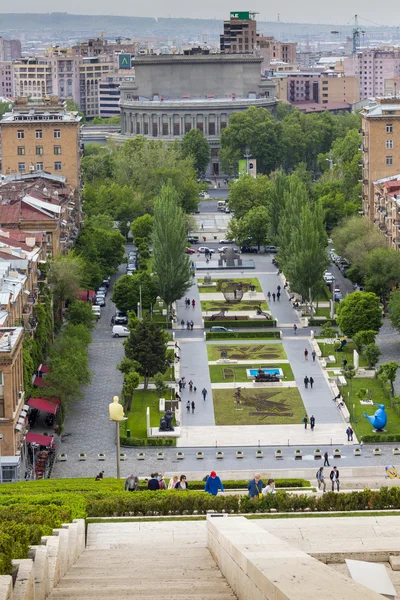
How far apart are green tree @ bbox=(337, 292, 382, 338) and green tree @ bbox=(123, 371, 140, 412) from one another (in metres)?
16.0

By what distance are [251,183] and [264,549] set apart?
11164 centimetres

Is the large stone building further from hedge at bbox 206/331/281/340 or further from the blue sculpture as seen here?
the blue sculpture

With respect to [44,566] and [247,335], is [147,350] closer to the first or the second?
[247,335]

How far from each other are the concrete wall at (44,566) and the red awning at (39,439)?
31.6m

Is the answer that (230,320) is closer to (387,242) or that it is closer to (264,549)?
(387,242)

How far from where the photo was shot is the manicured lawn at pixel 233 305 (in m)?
95.8

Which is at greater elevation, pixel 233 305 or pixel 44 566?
pixel 44 566

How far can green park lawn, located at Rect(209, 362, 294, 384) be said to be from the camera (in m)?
75.8

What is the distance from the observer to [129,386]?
6919cm

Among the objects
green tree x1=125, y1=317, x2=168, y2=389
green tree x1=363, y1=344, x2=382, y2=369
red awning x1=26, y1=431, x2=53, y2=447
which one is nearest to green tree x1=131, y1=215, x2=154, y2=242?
green tree x1=125, y1=317, x2=168, y2=389

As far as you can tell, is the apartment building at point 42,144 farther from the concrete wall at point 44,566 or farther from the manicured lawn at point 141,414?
the concrete wall at point 44,566

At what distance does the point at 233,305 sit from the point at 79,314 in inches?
640

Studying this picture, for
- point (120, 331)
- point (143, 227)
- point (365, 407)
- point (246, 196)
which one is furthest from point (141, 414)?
point (246, 196)

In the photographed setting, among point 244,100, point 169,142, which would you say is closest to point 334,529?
point 169,142
